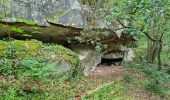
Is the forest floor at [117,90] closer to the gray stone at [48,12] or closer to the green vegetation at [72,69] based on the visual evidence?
the green vegetation at [72,69]

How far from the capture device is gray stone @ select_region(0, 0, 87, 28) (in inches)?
467

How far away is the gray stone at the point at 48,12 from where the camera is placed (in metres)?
11.9

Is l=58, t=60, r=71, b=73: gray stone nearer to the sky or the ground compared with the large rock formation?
nearer to the ground

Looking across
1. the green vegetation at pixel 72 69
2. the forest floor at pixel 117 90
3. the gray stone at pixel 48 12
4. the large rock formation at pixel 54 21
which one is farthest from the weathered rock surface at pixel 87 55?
the gray stone at pixel 48 12

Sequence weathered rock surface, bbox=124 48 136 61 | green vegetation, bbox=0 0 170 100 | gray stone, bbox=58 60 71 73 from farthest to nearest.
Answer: weathered rock surface, bbox=124 48 136 61 < gray stone, bbox=58 60 71 73 < green vegetation, bbox=0 0 170 100

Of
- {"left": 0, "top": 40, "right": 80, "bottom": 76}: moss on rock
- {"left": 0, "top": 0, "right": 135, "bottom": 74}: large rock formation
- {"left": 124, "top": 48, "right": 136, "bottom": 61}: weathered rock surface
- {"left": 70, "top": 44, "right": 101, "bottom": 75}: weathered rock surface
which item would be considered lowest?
{"left": 124, "top": 48, "right": 136, "bottom": 61}: weathered rock surface

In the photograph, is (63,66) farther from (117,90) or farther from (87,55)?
A: (87,55)

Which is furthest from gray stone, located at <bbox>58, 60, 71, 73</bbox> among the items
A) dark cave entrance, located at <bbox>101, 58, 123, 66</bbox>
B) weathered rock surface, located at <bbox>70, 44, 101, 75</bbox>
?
dark cave entrance, located at <bbox>101, 58, 123, 66</bbox>

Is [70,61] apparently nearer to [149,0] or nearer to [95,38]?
[95,38]

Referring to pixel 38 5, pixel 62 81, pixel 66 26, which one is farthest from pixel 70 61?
pixel 38 5

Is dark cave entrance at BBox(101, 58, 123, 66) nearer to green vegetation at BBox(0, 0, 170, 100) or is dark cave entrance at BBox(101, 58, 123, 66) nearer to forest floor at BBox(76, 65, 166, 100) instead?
green vegetation at BBox(0, 0, 170, 100)

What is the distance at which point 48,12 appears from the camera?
12414 mm

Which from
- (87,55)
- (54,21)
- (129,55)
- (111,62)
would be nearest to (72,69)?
(54,21)

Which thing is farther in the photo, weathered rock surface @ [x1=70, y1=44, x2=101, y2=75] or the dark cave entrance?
the dark cave entrance
